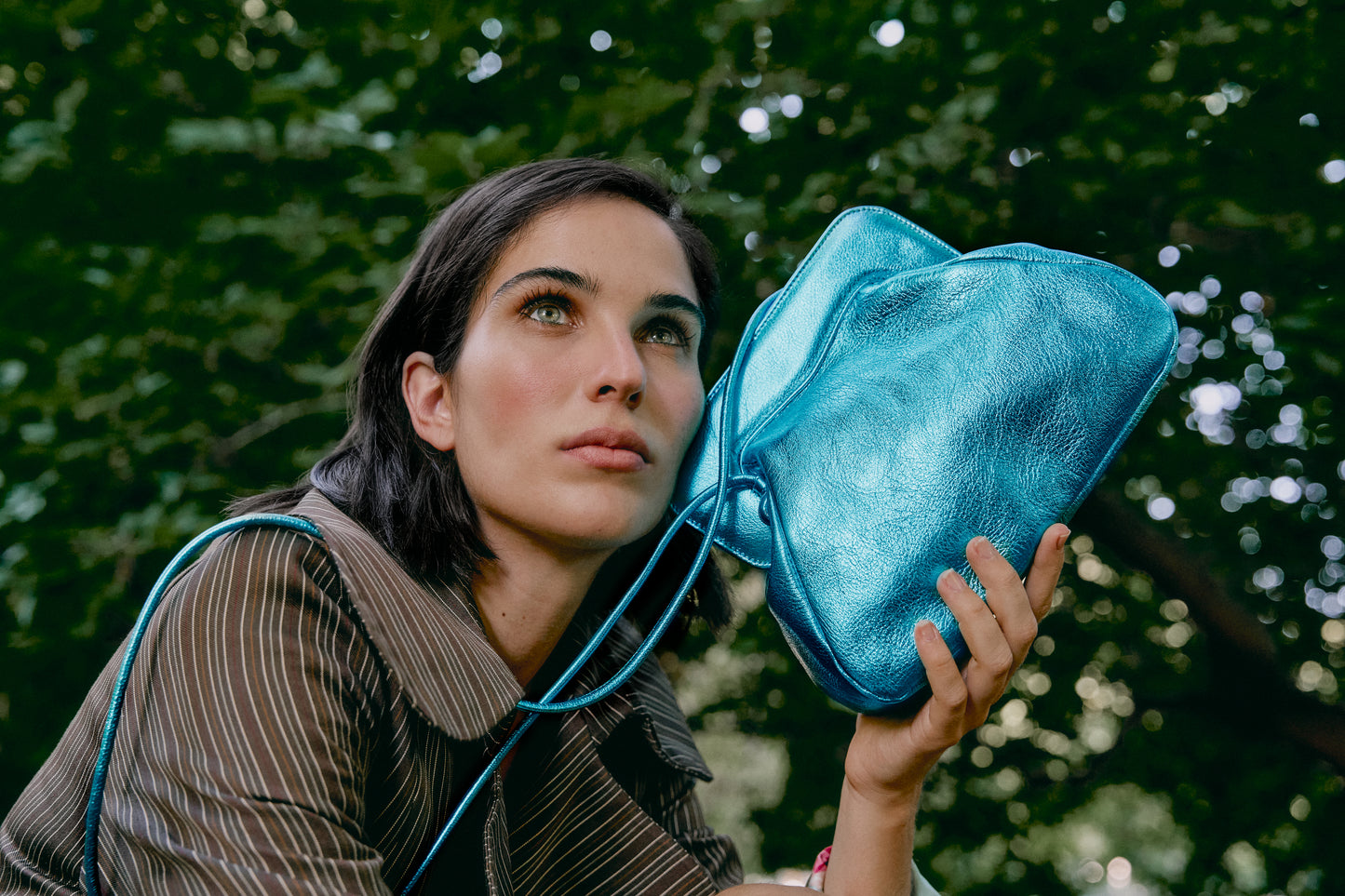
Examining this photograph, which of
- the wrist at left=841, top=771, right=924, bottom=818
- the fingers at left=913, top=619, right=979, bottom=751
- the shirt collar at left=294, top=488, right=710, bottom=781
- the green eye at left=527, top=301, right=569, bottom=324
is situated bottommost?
the wrist at left=841, top=771, right=924, bottom=818

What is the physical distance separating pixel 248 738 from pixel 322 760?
3.3 inches

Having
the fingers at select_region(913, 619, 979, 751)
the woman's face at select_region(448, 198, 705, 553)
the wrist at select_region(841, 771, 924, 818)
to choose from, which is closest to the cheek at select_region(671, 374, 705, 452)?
the woman's face at select_region(448, 198, 705, 553)

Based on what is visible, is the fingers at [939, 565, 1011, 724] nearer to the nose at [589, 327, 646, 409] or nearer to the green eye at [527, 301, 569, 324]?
the nose at [589, 327, 646, 409]

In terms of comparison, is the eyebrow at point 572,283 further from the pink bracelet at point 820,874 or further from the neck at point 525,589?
the pink bracelet at point 820,874

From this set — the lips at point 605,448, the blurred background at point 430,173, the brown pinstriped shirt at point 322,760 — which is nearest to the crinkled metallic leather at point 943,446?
the lips at point 605,448

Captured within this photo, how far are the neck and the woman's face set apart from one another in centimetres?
3

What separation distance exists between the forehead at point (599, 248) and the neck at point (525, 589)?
411 millimetres

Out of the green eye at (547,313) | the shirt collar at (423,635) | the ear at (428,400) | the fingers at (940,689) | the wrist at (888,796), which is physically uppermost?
the green eye at (547,313)

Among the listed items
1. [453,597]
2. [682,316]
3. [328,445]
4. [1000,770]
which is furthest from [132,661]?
[1000,770]

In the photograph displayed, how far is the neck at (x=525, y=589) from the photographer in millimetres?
1479

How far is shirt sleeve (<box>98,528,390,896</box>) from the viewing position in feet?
3.37

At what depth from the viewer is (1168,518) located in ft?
8.91

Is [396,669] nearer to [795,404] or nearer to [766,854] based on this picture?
[795,404]

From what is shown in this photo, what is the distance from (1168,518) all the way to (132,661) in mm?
2575
